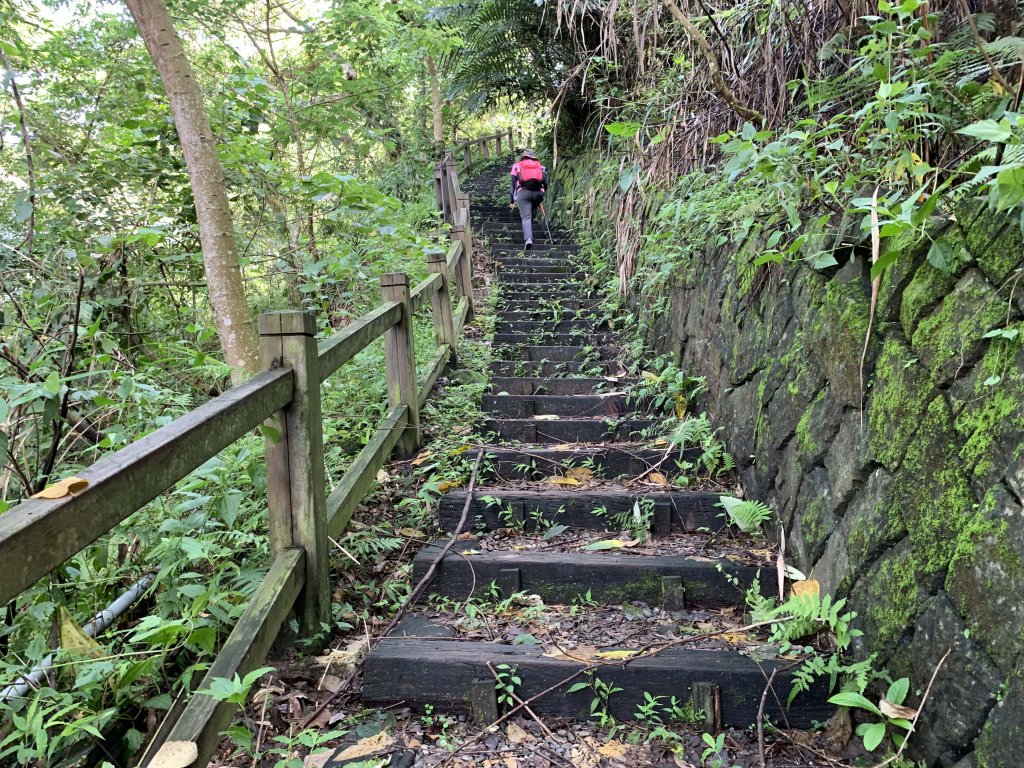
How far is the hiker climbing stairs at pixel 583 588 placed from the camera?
2000 mm

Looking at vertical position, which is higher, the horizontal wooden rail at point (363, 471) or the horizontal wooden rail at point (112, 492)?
the horizontal wooden rail at point (112, 492)

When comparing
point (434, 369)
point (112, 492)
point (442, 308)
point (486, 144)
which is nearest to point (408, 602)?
point (112, 492)

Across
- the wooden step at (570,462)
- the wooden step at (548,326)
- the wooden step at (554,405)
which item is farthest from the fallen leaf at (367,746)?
the wooden step at (548,326)

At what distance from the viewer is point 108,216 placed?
458 cm

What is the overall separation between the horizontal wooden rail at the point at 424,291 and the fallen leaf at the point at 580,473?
139 centimetres

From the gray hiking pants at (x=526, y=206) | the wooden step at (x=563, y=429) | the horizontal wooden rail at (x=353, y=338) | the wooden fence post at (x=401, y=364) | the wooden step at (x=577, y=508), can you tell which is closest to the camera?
the horizontal wooden rail at (x=353, y=338)

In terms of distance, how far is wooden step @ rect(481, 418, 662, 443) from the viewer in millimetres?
3795

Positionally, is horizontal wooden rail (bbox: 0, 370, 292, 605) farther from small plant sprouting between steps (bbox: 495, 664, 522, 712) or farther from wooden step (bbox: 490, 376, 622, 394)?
wooden step (bbox: 490, 376, 622, 394)

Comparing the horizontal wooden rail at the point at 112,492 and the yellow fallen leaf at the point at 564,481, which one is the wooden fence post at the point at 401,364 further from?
the horizontal wooden rail at the point at 112,492

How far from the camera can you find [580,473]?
3383 millimetres

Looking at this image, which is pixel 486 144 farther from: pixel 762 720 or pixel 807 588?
pixel 762 720

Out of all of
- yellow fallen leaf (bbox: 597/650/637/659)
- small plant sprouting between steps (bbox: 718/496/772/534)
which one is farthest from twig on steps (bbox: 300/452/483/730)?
small plant sprouting between steps (bbox: 718/496/772/534)

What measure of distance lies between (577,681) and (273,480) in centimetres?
121

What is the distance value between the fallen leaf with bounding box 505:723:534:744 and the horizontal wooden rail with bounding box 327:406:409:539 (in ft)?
3.08
